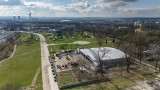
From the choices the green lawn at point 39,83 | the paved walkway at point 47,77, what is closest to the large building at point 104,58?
the paved walkway at point 47,77

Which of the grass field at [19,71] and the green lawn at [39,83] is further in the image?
the grass field at [19,71]

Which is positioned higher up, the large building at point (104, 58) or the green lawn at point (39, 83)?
the large building at point (104, 58)

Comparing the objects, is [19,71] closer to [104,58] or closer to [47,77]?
[47,77]

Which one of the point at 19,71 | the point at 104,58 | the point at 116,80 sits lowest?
the point at 19,71

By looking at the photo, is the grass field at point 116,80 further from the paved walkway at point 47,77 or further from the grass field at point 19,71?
the grass field at point 19,71

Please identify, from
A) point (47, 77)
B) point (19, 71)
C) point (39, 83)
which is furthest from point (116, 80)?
point (19, 71)

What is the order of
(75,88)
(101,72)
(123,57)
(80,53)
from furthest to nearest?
(80,53) < (123,57) < (101,72) < (75,88)

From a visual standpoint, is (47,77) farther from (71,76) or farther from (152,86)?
(152,86)

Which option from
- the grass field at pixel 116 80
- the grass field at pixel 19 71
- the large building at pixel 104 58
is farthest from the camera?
the large building at pixel 104 58

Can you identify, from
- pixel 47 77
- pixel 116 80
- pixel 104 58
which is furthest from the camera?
pixel 104 58

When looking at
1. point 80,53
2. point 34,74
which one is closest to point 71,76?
point 34,74

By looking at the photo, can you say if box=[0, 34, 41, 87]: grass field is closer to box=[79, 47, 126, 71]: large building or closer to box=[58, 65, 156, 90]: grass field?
box=[58, 65, 156, 90]: grass field
